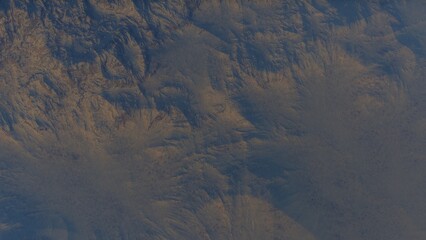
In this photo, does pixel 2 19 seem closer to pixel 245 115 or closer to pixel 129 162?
pixel 129 162

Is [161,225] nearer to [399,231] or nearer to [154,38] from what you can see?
[154,38]

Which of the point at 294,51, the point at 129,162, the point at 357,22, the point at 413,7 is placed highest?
the point at 413,7

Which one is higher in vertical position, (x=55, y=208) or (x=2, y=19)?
(x=2, y=19)

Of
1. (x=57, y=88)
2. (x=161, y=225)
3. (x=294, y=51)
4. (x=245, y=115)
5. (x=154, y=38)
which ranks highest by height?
(x=294, y=51)

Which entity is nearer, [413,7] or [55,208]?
[55,208]

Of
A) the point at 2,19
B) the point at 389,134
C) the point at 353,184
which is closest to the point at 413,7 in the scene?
the point at 389,134

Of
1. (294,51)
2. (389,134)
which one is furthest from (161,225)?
(389,134)
